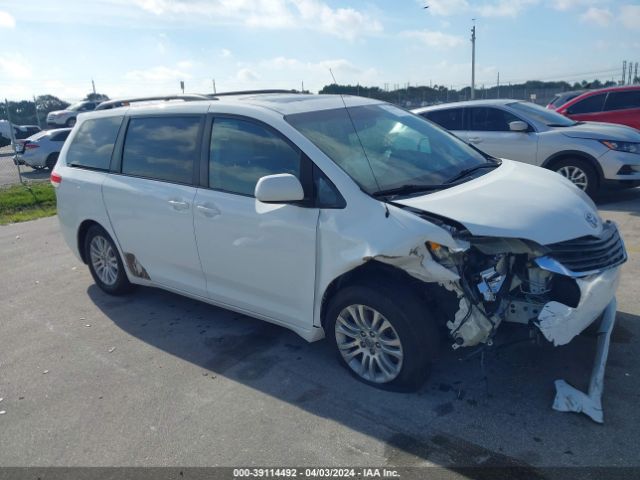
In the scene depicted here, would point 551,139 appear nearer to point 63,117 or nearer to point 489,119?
point 489,119

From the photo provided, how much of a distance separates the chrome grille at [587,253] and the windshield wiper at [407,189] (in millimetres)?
848

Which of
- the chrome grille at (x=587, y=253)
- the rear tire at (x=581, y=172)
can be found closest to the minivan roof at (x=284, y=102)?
the chrome grille at (x=587, y=253)

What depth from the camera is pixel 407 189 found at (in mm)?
3623

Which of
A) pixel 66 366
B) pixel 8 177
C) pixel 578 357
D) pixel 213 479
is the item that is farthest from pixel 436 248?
pixel 8 177

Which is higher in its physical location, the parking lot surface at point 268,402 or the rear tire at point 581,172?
the rear tire at point 581,172

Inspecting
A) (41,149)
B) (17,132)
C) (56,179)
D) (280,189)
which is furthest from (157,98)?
(17,132)

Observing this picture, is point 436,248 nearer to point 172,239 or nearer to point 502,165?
point 502,165

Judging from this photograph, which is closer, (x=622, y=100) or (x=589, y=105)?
(x=622, y=100)

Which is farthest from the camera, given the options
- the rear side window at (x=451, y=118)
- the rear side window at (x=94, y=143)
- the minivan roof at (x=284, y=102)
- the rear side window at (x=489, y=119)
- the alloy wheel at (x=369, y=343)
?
the rear side window at (x=451, y=118)

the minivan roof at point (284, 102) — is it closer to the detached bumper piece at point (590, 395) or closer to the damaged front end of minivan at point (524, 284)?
the damaged front end of minivan at point (524, 284)

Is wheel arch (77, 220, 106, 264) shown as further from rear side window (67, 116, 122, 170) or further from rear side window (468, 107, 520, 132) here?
rear side window (468, 107, 520, 132)

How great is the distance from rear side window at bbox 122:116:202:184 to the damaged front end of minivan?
6.54ft

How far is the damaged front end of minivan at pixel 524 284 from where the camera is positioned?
316cm

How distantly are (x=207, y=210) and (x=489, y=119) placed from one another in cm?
639
